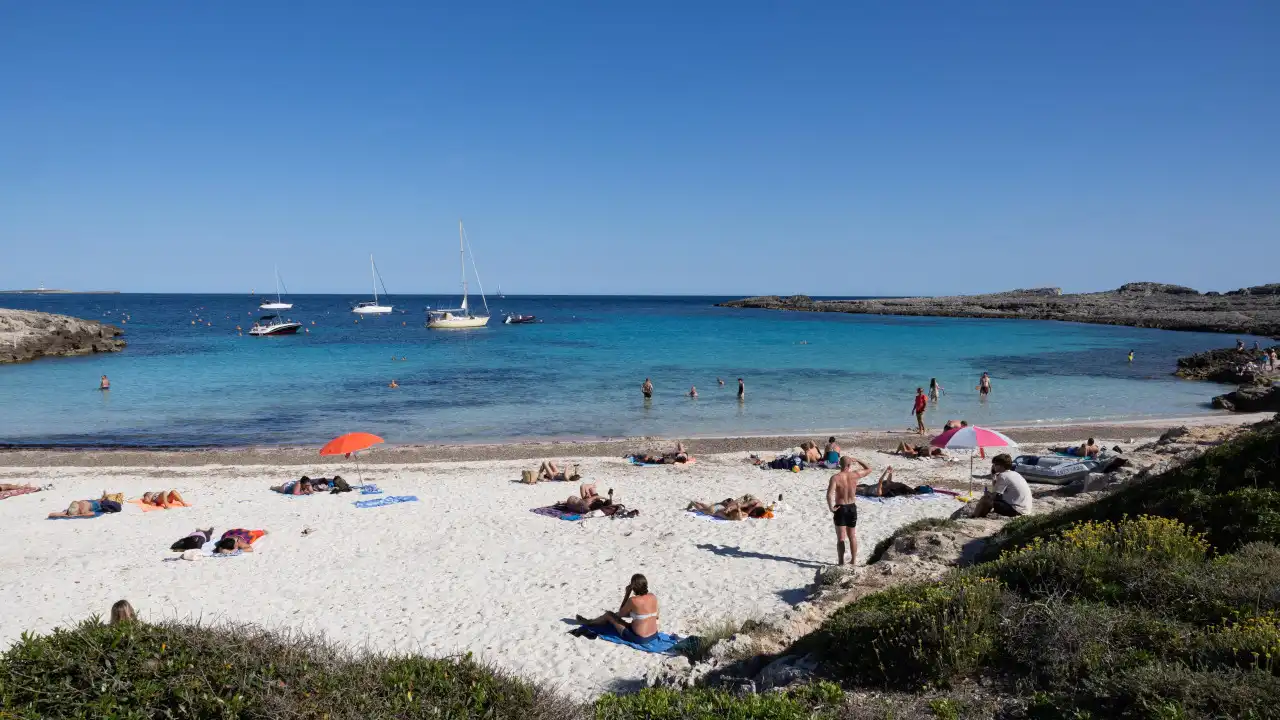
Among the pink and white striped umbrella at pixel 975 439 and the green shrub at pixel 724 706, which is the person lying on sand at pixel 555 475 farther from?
the green shrub at pixel 724 706

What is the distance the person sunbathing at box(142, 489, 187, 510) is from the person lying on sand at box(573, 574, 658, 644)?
10967 mm

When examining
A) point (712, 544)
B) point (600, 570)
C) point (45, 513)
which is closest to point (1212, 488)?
point (712, 544)

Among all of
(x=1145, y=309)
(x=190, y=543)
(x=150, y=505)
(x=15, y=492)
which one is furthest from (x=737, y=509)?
(x=1145, y=309)

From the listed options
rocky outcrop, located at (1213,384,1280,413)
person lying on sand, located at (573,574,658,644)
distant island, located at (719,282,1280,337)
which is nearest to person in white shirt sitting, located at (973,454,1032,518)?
person lying on sand, located at (573,574,658,644)

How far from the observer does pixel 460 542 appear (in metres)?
12.8

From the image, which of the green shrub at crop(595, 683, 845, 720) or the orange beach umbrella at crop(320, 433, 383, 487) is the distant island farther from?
the green shrub at crop(595, 683, 845, 720)

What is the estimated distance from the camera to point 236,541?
12.1 metres

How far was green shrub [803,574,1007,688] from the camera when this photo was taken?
5465 millimetres

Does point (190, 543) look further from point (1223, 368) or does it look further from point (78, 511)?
point (1223, 368)

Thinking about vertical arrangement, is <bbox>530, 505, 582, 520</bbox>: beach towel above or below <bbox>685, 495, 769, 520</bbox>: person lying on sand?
below

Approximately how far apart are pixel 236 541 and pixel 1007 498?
1206 centimetres

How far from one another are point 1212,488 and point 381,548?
11.5 m

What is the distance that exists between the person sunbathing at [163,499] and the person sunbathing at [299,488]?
1867 mm

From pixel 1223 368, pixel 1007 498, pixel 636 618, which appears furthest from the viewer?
pixel 1223 368
